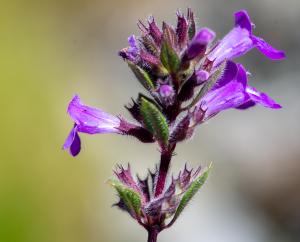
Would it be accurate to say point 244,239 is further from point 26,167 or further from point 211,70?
point 211,70

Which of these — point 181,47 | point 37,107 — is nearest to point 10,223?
point 37,107

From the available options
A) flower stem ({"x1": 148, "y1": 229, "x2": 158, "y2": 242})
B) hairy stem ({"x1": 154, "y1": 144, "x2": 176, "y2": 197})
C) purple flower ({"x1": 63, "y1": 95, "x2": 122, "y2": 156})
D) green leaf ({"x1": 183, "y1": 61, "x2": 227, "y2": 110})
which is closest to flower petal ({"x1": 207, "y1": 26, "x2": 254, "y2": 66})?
green leaf ({"x1": 183, "y1": 61, "x2": 227, "y2": 110})

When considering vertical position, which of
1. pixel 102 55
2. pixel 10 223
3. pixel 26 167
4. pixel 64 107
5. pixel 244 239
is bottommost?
pixel 244 239

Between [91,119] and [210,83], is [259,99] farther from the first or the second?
[91,119]

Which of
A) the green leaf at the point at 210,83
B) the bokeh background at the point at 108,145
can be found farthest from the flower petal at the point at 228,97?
the bokeh background at the point at 108,145

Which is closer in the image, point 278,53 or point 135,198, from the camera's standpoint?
point 135,198

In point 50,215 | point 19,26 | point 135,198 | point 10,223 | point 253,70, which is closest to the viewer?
point 135,198

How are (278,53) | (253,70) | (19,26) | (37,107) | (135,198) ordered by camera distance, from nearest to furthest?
1. (135,198)
2. (278,53)
3. (37,107)
4. (253,70)
5. (19,26)
